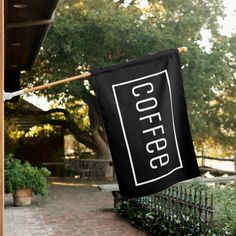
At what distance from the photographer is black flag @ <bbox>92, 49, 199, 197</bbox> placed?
4168mm

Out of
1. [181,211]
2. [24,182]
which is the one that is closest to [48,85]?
[181,211]

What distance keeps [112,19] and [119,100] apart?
12526 millimetres

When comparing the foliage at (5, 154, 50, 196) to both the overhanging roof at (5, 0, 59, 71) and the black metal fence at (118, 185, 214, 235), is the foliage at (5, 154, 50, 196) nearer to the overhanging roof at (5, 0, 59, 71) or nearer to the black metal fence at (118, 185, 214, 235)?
the overhanging roof at (5, 0, 59, 71)

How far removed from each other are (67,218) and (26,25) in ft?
16.3

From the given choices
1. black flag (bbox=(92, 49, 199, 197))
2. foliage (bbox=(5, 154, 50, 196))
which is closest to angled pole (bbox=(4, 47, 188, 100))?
black flag (bbox=(92, 49, 199, 197))

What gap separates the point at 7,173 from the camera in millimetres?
11844

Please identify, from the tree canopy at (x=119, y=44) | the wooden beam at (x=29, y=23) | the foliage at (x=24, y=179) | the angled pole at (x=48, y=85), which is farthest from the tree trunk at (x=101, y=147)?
the angled pole at (x=48, y=85)

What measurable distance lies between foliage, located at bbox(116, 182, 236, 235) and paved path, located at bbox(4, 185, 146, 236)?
0.85 feet

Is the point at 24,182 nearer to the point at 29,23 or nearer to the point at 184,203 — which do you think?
the point at 184,203

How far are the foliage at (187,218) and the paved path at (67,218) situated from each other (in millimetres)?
258

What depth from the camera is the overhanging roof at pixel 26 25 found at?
6.13m

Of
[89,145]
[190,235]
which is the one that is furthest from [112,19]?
[190,235]

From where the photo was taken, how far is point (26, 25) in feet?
22.6

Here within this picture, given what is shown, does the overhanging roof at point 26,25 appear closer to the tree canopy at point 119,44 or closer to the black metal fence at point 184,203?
the black metal fence at point 184,203
